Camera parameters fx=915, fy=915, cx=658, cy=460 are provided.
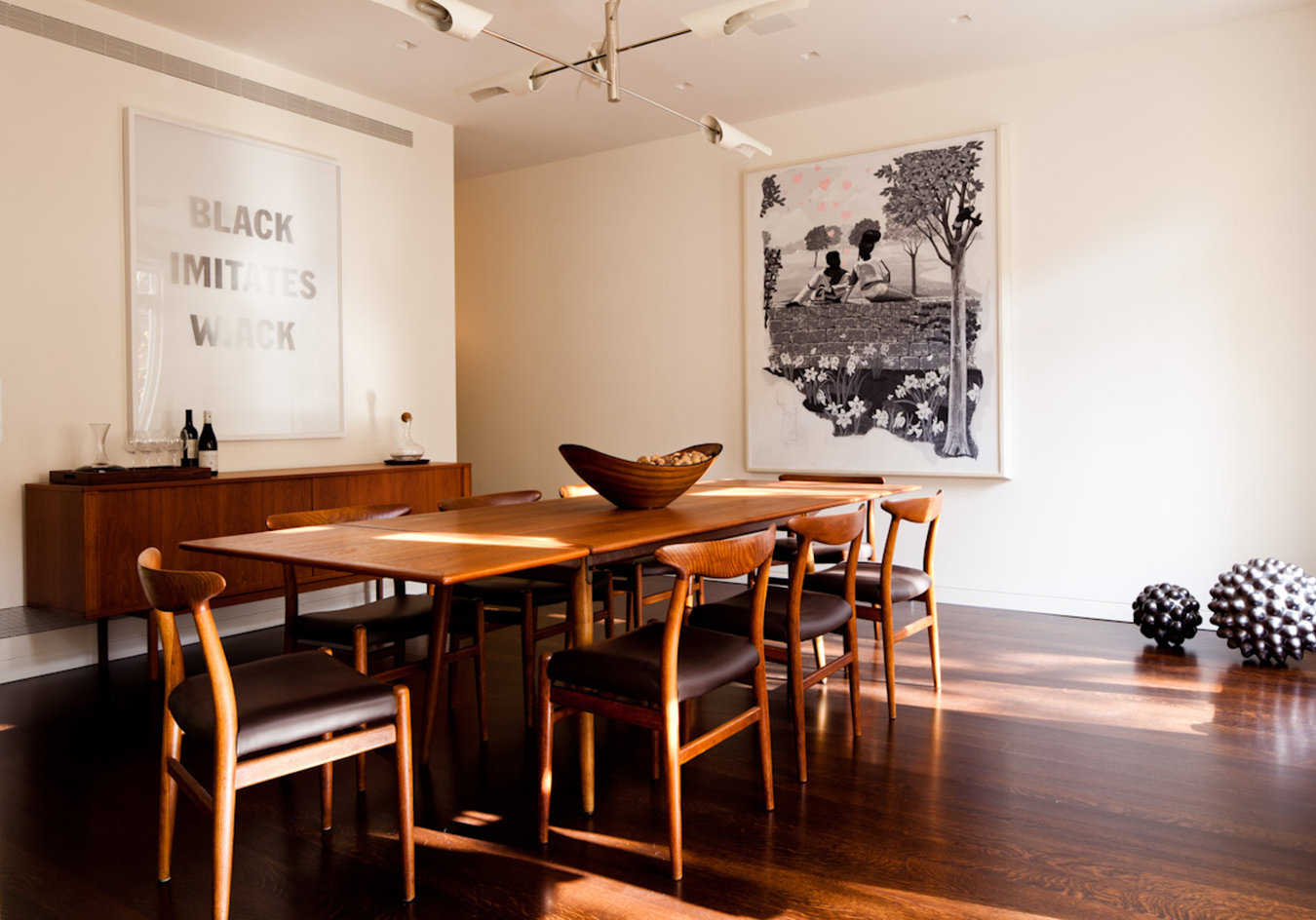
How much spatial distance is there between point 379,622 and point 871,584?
1772mm

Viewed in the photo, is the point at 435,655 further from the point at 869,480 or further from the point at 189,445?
the point at 869,480

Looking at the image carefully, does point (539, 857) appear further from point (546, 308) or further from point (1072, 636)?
point (546, 308)

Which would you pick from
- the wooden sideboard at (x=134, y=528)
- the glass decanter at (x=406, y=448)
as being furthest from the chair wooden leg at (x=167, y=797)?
the glass decanter at (x=406, y=448)

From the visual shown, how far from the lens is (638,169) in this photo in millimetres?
6691

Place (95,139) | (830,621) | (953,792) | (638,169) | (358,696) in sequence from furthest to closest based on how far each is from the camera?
(638,169) < (95,139) < (830,621) < (953,792) < (358,696)

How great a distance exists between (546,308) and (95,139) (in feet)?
11.2

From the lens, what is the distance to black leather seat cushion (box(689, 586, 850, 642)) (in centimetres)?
291

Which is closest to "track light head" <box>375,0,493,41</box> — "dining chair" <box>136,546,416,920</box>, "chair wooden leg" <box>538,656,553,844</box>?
"dining chair" <box>136,546,416,920</box>

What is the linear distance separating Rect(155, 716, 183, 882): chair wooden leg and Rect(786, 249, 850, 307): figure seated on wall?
4595 millimetres

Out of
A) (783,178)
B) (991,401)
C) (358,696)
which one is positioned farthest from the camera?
(783,178)

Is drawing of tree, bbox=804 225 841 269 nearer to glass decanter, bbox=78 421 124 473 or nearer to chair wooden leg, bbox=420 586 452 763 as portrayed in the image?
chair wooden leg, bbox=420 586 452 763

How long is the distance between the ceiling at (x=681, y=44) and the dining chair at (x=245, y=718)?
10.2 feet

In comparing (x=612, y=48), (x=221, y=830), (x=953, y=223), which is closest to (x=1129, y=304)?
(x=953, y=223)

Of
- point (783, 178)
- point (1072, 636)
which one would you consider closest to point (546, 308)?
point (783, 178)
